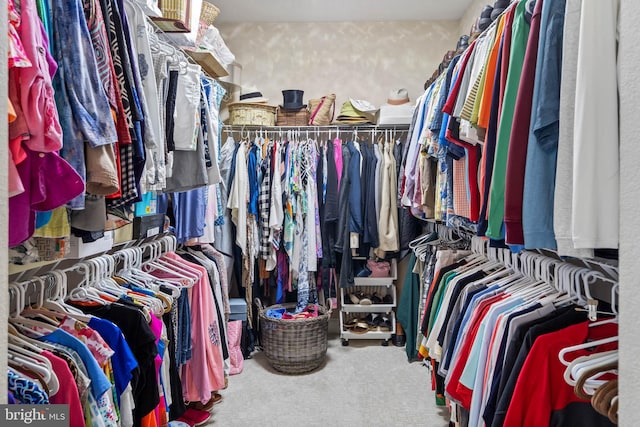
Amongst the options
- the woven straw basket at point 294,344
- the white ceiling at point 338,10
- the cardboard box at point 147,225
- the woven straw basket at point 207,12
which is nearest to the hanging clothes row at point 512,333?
the woven straw basket at point 294,344

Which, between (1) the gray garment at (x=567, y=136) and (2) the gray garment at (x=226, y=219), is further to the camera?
(2) the gray garment at (x=226, y=219)

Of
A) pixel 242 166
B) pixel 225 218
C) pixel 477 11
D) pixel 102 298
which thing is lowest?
pixel 102 298

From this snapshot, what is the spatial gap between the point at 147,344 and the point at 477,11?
3.25 metres

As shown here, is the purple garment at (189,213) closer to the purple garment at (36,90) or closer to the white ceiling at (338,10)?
the purple garment at (36,90)

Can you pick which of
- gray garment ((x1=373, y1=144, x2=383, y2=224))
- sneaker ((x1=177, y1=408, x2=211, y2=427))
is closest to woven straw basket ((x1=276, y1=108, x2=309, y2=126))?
gray garment ((x1=373, y1=144, x2=383, y2=224))

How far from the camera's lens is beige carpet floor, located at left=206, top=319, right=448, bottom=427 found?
251 centimetres

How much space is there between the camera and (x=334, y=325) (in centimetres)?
405

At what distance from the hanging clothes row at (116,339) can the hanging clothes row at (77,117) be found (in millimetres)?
288

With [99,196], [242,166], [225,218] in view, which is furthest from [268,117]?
[99,196]

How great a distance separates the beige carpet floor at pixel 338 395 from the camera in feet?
8.24

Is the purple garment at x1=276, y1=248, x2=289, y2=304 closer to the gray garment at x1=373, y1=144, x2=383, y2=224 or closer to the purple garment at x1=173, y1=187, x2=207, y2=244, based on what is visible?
the gray garment at x1=373, y1=144, x2=383, y2=224

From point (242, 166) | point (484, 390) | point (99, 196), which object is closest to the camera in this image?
point (99, 196)

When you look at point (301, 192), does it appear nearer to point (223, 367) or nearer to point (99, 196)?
point (223, 367)

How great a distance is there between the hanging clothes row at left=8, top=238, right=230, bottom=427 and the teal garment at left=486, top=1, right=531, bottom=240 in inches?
44.8
